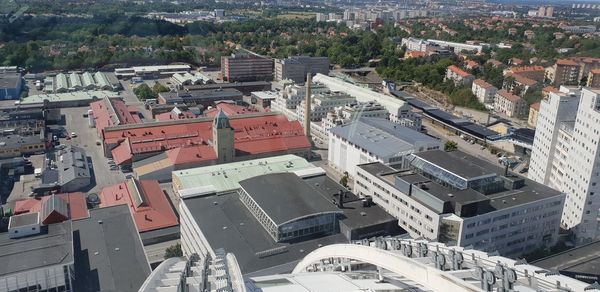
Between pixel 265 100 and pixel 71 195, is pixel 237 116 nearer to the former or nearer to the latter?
pixel 265 100

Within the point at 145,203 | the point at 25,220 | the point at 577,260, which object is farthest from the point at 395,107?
the point at 25,220

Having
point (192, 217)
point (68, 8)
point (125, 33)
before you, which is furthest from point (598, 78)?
point (68, 8)

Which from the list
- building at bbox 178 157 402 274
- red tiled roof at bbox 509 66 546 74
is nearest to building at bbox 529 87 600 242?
building at bbox 178 157 402 274

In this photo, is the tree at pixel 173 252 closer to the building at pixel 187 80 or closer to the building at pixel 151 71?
the building at pixel 187 80

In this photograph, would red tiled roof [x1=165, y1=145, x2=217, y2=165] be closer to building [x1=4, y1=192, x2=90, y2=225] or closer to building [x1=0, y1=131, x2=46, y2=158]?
building [x1=4, y1=192, x2=90, y2=225]

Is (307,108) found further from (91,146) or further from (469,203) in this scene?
(469,203)

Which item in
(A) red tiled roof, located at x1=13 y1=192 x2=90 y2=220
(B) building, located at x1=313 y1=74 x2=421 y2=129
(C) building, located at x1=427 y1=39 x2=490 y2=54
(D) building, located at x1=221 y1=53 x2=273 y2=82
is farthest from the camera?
(C) building, located at x1=427 y1=39 x2=490 y2=54
